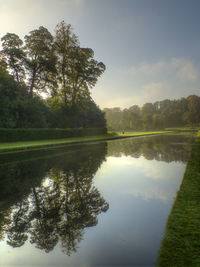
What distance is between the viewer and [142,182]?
607 centimetres

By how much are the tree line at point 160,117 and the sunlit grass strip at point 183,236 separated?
3004 inches

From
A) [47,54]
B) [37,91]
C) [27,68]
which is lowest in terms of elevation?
[37,91]

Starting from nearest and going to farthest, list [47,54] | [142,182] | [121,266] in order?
[121,266], [142,182], [47,54]

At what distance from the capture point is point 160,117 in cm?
9838

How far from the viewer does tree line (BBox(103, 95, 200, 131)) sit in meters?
95.5

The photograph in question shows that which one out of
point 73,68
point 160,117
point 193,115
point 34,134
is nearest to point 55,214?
point 34,134

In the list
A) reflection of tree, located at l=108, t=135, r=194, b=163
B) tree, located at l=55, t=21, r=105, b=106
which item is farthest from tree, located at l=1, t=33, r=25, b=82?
reflection of tree, located at l=108, t=135, r=194, b=163

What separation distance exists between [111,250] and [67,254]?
647mm

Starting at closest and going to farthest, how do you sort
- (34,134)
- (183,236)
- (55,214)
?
(183,236), (55,214), (34,134)

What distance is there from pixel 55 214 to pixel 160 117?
10104 cm

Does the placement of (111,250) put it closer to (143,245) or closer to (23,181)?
(143,245)

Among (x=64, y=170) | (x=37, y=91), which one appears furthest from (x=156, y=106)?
(x=64, y=170)

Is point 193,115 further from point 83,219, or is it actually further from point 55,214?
point 55,214

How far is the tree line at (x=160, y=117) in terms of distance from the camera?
313 ft
